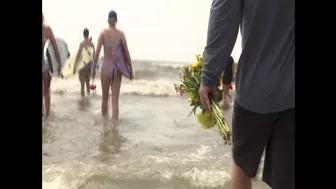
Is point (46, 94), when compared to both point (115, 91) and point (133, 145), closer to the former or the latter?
point (115, 91)

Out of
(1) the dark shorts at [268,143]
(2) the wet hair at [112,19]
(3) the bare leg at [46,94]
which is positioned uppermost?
(2) the wet hair at [112,19]

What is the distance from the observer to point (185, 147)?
2090mm

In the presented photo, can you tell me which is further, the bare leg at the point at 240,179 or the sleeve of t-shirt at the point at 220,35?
the bare leg at the point at 240,179

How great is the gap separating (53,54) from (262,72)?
1.64m

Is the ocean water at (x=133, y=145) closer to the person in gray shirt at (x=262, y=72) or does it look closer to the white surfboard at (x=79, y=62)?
the white surfboard at (x=79, y=62)

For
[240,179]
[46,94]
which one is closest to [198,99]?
[240,179]

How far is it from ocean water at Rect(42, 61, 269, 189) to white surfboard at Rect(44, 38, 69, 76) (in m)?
0.35

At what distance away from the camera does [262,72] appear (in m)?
0.81

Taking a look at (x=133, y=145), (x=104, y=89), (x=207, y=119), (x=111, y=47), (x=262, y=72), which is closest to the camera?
(x=262, y=72)

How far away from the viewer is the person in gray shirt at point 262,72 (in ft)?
2.60

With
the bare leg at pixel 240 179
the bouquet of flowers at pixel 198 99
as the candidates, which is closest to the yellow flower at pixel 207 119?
the bouquet of flowers at pixel 198 99

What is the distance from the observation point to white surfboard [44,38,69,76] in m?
2.13
